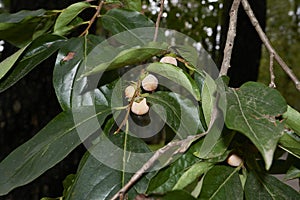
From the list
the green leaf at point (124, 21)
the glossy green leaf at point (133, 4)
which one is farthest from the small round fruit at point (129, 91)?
the glossy green leaf at point (133, 4)

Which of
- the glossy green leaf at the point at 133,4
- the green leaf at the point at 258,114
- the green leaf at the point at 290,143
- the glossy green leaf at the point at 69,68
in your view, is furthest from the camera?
the glossy green leaf at the point at 133,4

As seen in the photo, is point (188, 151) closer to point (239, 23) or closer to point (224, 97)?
point (224, 97)

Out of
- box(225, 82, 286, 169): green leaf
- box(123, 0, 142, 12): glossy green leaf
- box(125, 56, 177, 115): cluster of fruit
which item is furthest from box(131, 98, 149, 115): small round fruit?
box(123, 0, 142, 12): glossy green leaf

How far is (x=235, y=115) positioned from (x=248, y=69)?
1.75 meters

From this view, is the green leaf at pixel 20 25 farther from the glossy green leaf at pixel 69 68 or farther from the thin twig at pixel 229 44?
the thin twig at pixel 229 44

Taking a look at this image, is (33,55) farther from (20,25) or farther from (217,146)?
(217,146)

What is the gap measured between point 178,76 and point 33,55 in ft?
0.62

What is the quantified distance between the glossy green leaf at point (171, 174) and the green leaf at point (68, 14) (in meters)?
0.24

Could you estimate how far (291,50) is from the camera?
6.32 m

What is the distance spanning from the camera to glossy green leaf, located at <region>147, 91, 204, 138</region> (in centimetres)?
49

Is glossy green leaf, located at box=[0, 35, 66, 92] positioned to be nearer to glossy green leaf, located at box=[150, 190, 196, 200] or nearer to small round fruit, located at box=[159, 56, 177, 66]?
small round fruit, located at box=[159, 56, 177, 66]

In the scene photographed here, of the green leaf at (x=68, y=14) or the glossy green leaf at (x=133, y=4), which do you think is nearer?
the green leaf at (x=68, y=14)

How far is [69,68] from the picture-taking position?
565 mm

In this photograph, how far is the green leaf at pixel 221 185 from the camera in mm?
441
